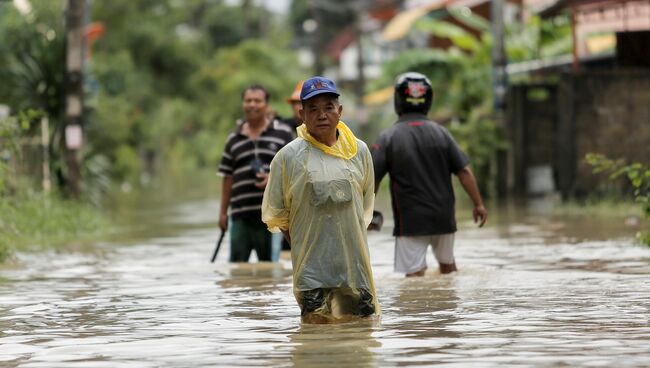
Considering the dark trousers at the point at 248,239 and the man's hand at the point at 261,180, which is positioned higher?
the man's hand at the point at 261,180

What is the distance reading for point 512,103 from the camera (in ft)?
98.5

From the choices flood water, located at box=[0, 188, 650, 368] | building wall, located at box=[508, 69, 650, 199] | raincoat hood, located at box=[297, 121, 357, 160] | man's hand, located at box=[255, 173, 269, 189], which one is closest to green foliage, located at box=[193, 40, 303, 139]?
building wall, located at box=[508, 69, 650, 199]

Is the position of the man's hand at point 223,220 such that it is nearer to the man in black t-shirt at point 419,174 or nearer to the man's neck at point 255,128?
the man's neck at point 255,128

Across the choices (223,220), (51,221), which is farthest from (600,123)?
(223,220)

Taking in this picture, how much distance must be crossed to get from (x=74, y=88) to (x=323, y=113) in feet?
52.9

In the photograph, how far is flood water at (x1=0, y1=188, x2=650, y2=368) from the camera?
29.5 ft

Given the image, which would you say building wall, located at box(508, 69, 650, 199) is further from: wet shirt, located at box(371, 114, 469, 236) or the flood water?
wet shirt, located at box(371, 114, 469, 236)

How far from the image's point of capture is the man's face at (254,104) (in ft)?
48.7

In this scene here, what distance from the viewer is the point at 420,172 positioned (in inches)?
507

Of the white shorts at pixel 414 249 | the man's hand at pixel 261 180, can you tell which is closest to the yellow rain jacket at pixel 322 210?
the white shorts at pixel 414 249

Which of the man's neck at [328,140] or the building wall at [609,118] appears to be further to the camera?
→ the building wall at [609,118]

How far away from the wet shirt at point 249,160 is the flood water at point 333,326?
56 centimetres

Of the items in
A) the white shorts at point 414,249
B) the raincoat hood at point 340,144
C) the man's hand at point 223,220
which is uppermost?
the raincoat hood at point 340,144

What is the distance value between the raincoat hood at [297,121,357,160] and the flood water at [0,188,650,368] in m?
1.07
